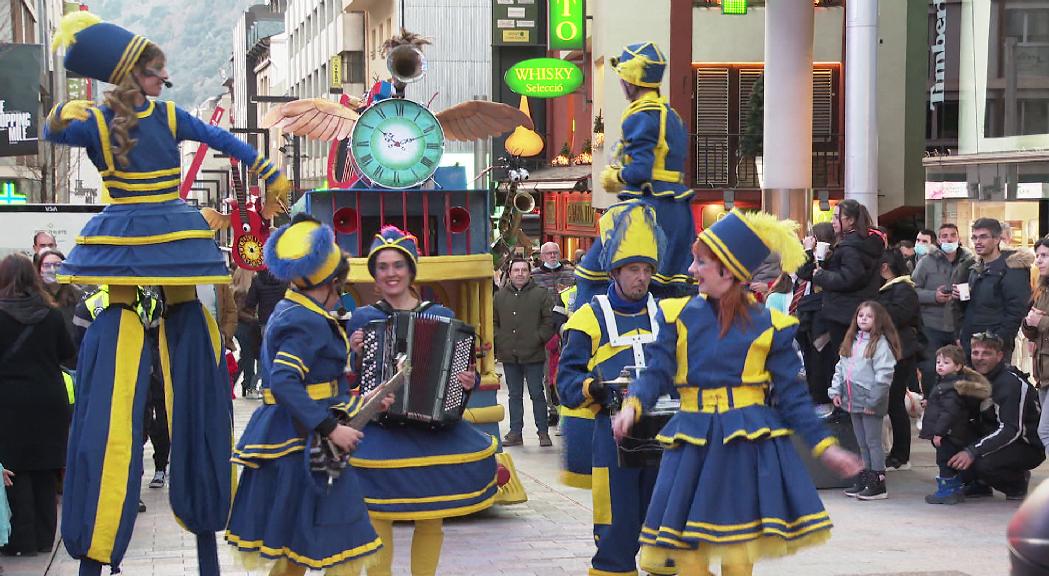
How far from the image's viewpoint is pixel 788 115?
21.1 m

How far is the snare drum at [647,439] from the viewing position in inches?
269

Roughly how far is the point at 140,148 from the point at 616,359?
2.36 meters

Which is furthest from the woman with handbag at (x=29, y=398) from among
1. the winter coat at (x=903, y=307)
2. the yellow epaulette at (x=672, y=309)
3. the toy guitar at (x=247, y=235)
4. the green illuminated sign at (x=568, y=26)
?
the green illuminated sign at (x=568, y=26)

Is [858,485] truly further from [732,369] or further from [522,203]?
[732,369]

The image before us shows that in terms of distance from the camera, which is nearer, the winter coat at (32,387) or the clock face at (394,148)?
the winter coat at (32,387)

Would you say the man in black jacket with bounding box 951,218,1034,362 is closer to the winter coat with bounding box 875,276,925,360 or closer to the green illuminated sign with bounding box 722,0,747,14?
the winter coat with bounding box 875,276,925,360

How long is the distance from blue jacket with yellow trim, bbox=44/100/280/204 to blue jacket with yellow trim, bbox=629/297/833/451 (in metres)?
2.27

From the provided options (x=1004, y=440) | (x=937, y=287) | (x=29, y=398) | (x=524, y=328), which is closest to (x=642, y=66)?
(x=29, y=398)

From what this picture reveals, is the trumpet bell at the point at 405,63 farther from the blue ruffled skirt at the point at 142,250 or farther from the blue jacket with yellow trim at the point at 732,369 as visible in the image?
the blue jacket with yellow trim at the point at 732,369

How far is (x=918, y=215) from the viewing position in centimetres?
2912

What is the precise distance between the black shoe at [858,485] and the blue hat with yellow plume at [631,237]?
4.03m

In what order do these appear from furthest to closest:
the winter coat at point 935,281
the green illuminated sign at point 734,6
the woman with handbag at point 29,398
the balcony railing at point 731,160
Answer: the balcony railing at point 731,160 < the green illuminated sign at point 734,6 < the winter coat at point 935,281 < the woman with handbag at point 29,398

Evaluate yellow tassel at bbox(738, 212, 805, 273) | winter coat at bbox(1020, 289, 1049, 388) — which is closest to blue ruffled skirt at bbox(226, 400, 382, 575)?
yellow tassel at bbox(738, 212, 805, 273)

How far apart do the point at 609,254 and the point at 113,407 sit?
2.38 metres
